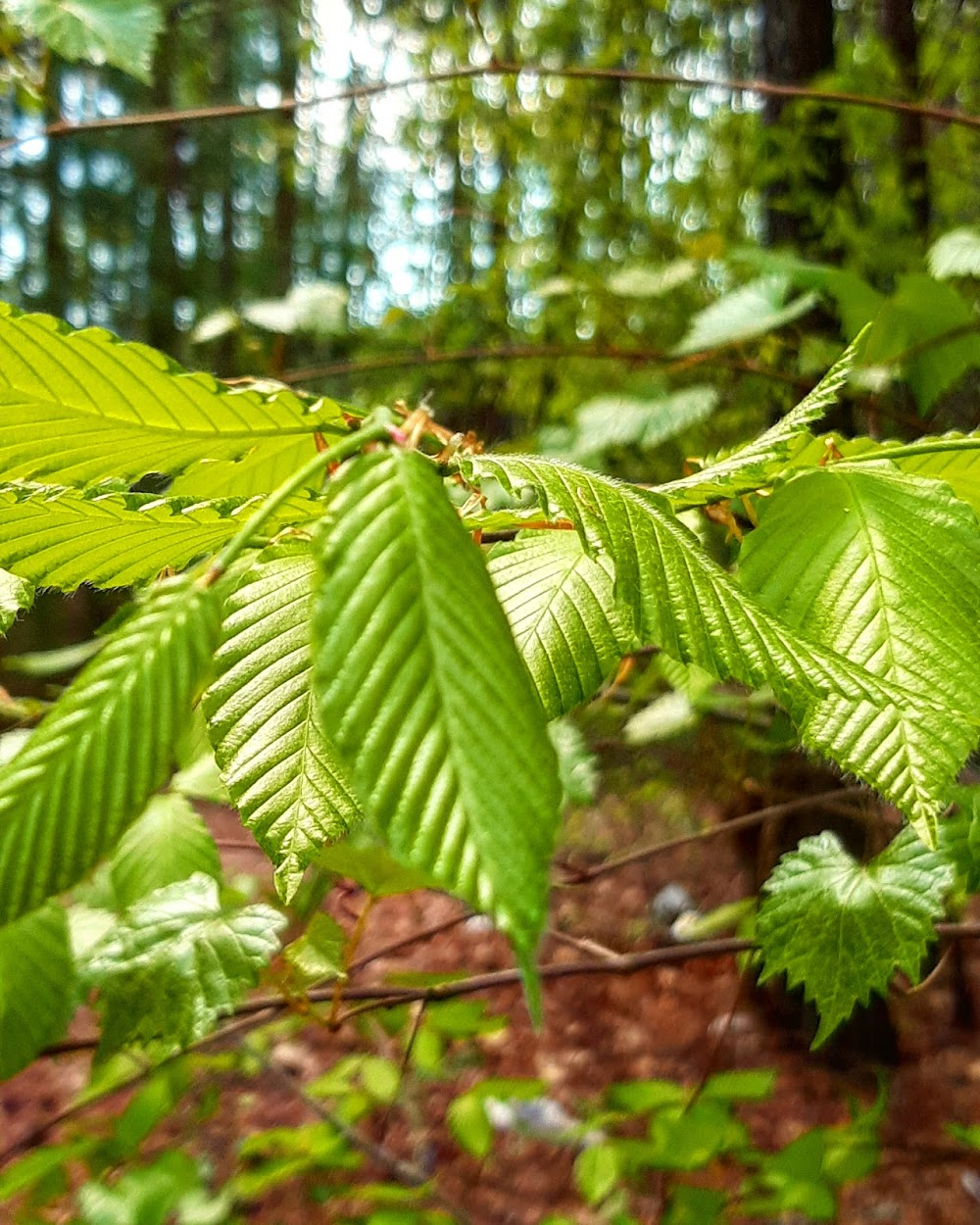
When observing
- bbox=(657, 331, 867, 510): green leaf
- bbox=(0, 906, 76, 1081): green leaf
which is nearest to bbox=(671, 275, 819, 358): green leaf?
bbox=(657, 331, 867, 510): green leaf

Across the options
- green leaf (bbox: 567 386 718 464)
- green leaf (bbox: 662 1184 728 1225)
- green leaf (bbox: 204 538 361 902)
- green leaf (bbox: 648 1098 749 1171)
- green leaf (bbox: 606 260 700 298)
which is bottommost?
green leaf (bbox: 662 1184 728 1225)

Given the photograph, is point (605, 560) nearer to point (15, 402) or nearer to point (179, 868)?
point (15, 402)

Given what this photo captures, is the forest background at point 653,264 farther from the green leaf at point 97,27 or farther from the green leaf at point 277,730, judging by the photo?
the green leaf at point 277,730

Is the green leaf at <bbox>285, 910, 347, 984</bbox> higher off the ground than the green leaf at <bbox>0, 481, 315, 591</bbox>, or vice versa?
the green leaf at <bbox>0, 481, 315, 591</bbox>

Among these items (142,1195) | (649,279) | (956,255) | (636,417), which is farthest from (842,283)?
(142,1195)

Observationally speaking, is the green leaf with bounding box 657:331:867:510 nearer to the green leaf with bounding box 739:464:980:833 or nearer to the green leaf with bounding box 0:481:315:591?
the green leaf with bounding box 739:464:980:833

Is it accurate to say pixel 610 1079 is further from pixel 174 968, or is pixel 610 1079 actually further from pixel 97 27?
pixel 97 27
